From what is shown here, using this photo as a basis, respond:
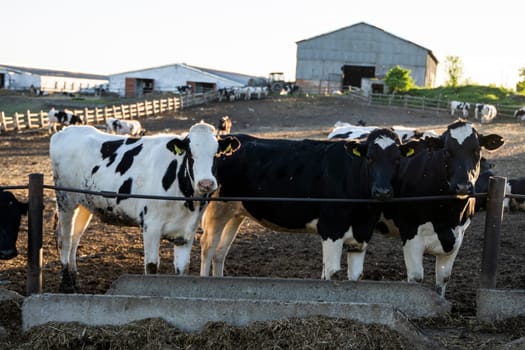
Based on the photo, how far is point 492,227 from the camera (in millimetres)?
6570

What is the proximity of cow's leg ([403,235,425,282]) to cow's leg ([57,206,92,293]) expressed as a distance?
3756mm

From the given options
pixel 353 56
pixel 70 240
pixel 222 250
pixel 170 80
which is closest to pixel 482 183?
pixel 222 250

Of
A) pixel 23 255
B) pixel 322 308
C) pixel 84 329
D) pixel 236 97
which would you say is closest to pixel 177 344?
pixel 84 329

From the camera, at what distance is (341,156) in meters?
7.85

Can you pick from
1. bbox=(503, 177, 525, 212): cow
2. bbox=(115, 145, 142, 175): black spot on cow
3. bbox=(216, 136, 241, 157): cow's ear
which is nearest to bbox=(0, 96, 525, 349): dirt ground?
bbox=(503, 177, 525, 212): cow

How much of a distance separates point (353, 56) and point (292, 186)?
52.3 m

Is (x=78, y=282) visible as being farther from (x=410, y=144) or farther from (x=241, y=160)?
(x=410, y=144)

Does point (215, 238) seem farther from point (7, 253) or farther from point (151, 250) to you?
point (7, 253)

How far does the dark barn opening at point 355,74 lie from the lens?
6044 centimetres

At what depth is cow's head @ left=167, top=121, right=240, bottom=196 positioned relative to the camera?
695cm

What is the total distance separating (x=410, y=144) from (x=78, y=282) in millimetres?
4127

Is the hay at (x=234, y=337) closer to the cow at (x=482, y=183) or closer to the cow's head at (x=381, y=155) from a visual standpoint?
the cow's head at (x=381, y=155)

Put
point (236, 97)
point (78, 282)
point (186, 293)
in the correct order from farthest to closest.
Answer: point (236, 97), point (78, 282), point (186, 293)

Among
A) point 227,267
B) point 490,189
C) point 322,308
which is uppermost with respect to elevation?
point 490,189
